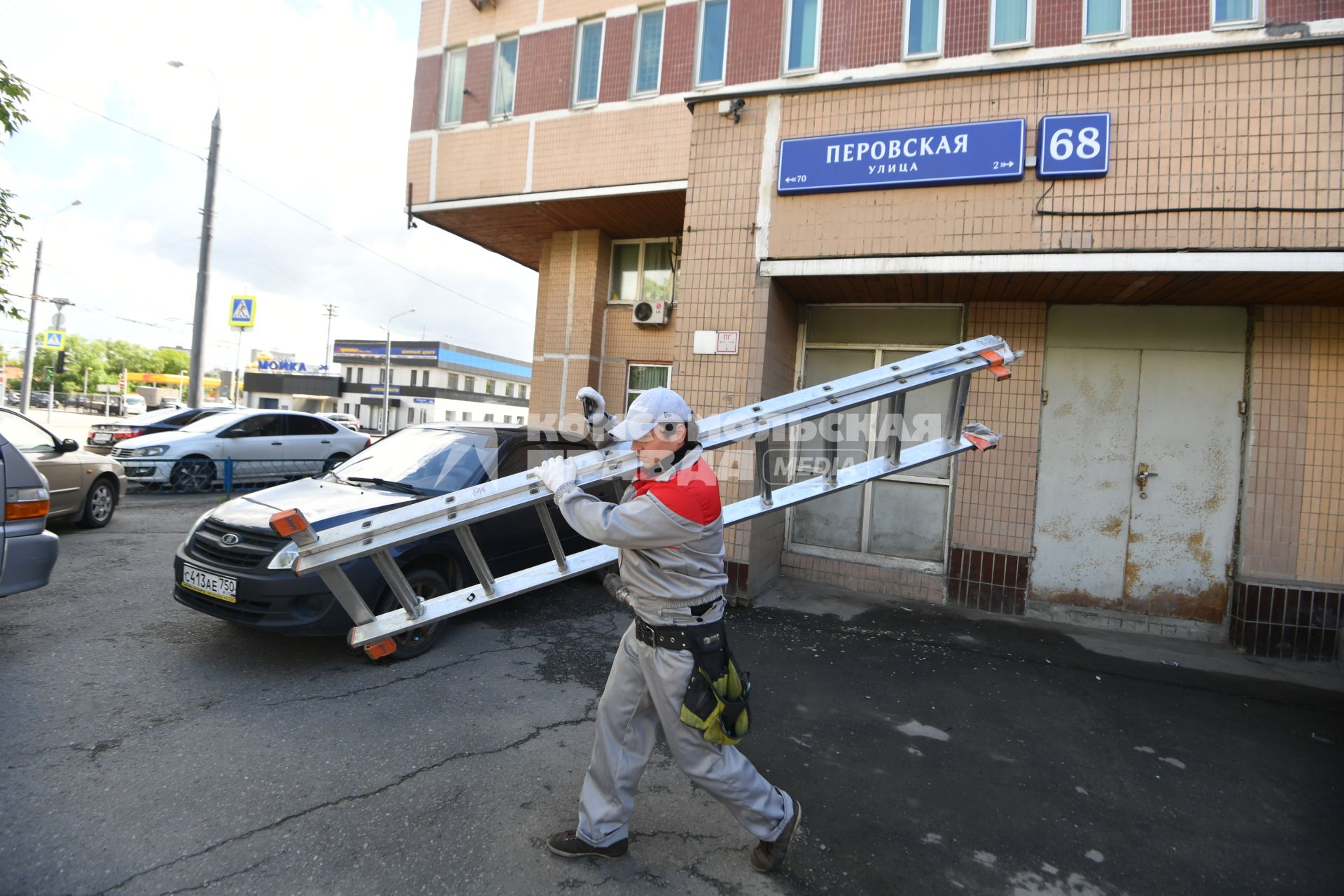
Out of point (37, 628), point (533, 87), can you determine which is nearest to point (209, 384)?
point (533, 87)

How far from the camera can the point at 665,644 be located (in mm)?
2418

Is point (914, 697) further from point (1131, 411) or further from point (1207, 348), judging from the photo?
point (1207, 348)

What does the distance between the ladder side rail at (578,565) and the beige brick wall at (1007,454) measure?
3034 mm

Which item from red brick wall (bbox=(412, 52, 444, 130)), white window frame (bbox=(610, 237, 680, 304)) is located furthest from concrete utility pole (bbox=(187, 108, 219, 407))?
white window frame (bbox=(610, 237, 680, 304))

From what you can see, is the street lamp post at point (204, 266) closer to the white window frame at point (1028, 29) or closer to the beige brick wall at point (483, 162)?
the beige brick wall at point (483, 162)

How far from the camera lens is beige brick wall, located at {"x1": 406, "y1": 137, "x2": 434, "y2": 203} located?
11.7 metres

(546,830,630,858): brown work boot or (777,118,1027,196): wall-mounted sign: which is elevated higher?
(777,118,1027,196): wall-mounted sign

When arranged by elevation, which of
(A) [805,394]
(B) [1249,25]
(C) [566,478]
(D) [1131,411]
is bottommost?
(C) [566,478]

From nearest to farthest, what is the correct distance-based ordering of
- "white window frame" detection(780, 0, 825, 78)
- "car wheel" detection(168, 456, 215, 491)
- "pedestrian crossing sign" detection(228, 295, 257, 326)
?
"white window frame" detection(780, 0, 825, 78), "car wheel" detection(168, 456, 215, 491), "pedestrian crossing sign" detection(228, 295, 257, 326)

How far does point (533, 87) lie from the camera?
36.8 feet

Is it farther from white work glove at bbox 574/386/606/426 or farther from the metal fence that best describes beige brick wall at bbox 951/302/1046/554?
the metal fence

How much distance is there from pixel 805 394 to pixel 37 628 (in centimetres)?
512

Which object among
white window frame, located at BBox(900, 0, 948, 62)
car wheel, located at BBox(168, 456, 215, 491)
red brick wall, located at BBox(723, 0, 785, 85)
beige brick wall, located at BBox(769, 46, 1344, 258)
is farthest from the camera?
car wheel, located at BBox(168, 456, 215, 491)

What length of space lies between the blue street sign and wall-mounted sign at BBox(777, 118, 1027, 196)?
0.51ft
